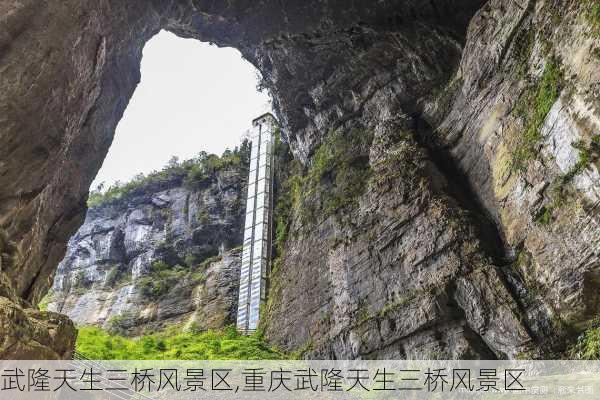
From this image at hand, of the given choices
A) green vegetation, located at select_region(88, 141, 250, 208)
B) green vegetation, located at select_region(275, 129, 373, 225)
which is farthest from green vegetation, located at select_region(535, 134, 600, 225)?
green vegetation, located at select_region(88, 141, 250, 208)

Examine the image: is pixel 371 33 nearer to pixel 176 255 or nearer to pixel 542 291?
pixel 542 291

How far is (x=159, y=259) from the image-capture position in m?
26.5

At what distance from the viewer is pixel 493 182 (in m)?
13.2

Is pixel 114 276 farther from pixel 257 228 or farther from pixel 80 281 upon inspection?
pixel 257 228

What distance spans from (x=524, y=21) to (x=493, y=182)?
4368 mm

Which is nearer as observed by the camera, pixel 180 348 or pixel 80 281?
pixel 180 348

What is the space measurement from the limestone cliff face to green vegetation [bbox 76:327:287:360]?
353 cm

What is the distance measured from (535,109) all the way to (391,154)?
552cm

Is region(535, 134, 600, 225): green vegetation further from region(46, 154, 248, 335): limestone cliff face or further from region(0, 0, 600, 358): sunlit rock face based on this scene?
region(46, 154, 248, 335): limestone cliff face

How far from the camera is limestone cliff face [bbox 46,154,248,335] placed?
2316cm

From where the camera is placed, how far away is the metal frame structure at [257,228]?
21.2 meters

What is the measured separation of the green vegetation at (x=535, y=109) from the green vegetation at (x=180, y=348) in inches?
381

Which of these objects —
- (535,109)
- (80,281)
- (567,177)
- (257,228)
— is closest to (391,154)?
(535,109)

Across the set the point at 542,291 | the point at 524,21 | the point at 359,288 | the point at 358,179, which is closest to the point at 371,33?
the point at 358,179
